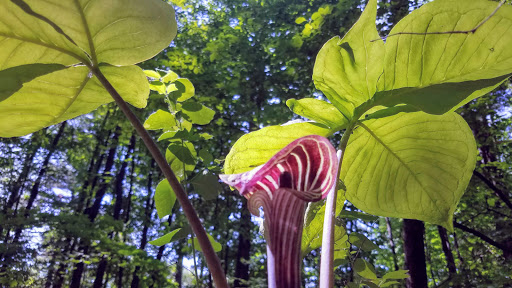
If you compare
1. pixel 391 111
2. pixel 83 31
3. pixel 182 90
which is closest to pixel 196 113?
pixel 182 90

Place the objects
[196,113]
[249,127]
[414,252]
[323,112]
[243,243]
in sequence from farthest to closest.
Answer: [243,243] → [249,127] → [414,252] → [196,113] → [323,112]

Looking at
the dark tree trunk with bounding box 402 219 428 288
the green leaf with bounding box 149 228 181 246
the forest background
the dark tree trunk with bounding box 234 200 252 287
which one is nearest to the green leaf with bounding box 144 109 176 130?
the green leaf with bounding box 149 228 181 246

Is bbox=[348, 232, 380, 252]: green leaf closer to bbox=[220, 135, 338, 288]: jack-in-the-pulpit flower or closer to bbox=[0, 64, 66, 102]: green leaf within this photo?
bbox=[220, 135, 338, 288]: jack-in-the-pulpit flower

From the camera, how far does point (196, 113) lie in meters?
0.97

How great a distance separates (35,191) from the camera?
10438 millimetres

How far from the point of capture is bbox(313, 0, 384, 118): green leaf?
21.6 inches

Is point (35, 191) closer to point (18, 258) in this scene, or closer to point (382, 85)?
point (18, 258)

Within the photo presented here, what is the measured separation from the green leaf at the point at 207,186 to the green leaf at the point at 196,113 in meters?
0.15

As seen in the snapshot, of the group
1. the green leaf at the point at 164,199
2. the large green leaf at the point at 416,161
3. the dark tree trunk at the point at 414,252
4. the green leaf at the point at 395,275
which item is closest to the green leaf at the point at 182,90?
the green leaf at the point at 164,199

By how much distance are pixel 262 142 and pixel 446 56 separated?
0.34m

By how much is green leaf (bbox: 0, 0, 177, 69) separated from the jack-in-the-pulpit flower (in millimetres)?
321

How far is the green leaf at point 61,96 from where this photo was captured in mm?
614

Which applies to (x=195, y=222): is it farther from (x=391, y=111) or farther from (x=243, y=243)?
(x=243, y=243)

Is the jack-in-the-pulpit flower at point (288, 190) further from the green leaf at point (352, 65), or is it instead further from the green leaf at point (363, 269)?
the green leaf at point (363, 269)
